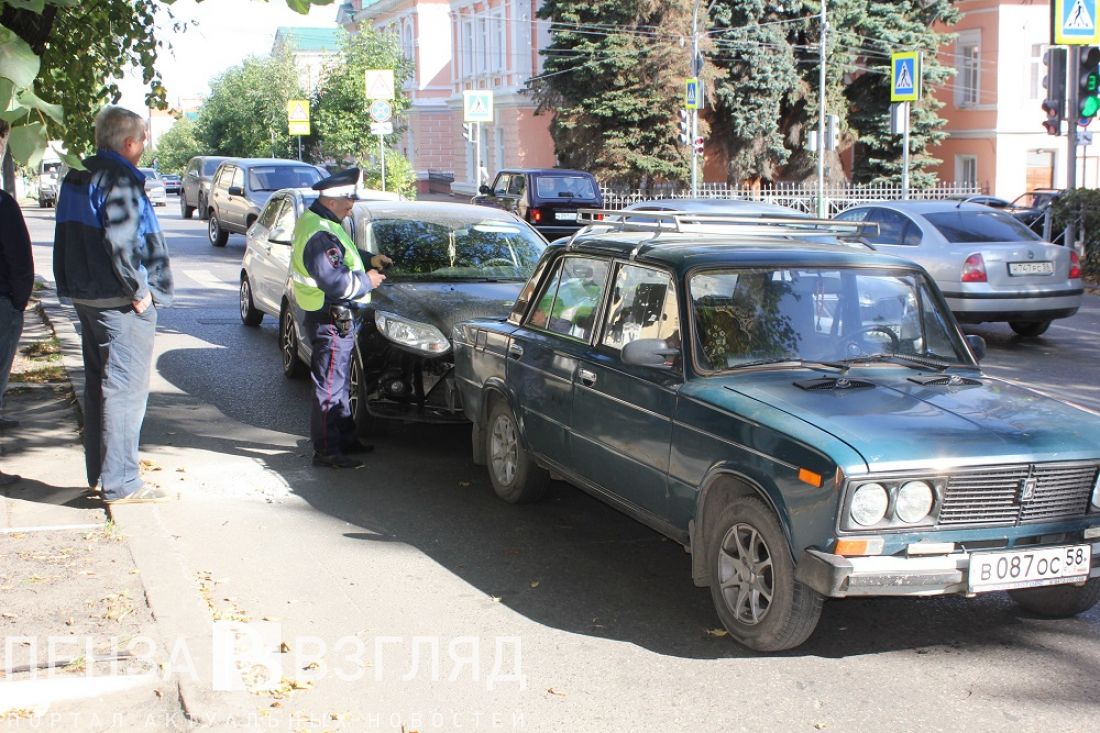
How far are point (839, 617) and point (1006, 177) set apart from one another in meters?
40.7

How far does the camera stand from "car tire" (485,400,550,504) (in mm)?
7109

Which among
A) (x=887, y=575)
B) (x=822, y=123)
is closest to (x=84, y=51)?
(x=887, y=575)

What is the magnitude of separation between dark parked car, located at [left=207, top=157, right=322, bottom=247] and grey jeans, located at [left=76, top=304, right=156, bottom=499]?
18200 mm

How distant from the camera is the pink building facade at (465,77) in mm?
56188

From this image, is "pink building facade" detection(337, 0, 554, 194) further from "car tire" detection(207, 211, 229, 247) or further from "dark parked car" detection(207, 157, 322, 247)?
"dark parked car" detection(207, 157, 322, 247)

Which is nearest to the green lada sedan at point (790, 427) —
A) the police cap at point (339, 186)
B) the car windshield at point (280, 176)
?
the police cap at point (339, 186)

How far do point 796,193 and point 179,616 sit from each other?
38.6m

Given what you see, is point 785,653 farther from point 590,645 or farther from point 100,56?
point 100,56

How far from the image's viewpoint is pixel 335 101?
39.2 metres

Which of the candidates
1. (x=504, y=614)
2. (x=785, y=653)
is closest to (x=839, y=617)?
(x=785, y=653)

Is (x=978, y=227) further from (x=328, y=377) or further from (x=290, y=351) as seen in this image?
(x=328, y=377)

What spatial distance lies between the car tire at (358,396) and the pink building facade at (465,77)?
4035 cm

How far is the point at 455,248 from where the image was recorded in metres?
9.91

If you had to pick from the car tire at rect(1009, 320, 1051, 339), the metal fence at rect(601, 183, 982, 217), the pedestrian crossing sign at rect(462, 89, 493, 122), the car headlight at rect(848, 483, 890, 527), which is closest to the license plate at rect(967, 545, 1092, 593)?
the car headlight at rect(848, 483, 890, 527)
